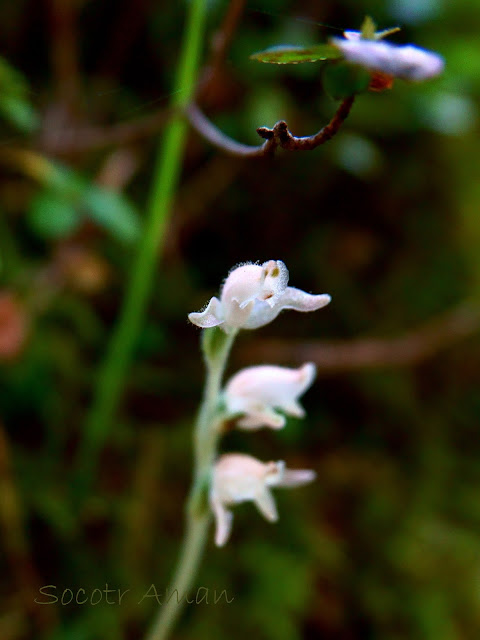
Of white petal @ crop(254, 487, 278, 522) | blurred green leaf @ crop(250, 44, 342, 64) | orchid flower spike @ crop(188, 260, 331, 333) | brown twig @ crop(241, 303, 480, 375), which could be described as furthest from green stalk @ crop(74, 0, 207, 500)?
blurred green leaf @ crop(250, 44, 342, 64)

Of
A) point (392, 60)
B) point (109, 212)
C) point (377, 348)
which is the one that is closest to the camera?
point (392, 60)

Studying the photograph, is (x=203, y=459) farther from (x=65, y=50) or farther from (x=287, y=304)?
(x=65, y=50)

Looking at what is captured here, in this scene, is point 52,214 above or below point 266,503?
above

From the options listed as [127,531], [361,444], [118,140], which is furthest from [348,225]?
[127,531]

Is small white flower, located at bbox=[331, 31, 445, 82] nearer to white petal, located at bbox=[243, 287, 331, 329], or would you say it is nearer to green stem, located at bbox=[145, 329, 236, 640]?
white petal, located at bbox=[243, 287, 331, 329]

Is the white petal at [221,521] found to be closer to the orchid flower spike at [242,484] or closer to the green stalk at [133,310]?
the orchid flower spike at [242,484]

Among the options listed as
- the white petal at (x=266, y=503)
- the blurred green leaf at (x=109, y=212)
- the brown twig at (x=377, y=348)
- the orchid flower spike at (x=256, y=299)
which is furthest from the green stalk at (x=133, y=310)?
the orchid flower spike at (x=256, y=299)

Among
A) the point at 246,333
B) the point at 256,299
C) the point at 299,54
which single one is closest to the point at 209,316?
the point at 256,299
